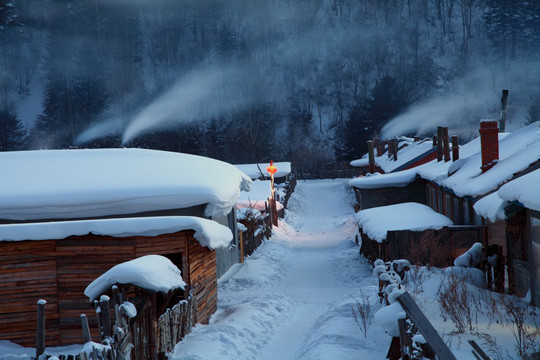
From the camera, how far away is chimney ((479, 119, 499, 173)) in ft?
56.7

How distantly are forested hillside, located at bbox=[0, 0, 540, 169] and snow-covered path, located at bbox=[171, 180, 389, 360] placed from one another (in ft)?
178

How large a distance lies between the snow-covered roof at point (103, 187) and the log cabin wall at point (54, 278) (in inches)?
101

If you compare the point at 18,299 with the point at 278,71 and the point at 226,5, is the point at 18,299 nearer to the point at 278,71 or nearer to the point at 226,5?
the point at 278,71

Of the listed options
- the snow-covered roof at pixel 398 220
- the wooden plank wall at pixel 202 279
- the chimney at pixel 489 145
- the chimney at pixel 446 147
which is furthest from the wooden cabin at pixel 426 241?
the chimney at pixel 446 147

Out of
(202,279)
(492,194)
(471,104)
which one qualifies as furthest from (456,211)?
(471,104)

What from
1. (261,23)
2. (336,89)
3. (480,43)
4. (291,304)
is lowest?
(291,304)

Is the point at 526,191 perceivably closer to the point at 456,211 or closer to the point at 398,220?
the point at 398,220

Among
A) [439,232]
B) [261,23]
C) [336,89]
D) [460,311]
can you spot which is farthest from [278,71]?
[460,311]

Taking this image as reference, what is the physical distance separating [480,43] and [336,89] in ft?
101

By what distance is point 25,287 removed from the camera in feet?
36.1

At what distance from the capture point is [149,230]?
11.2 m

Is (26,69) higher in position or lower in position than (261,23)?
lower

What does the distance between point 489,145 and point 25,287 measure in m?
13.6

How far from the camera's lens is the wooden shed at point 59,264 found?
1095cm
